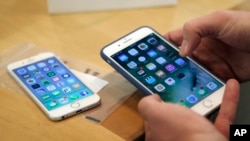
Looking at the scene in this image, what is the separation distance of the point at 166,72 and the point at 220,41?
0.47 feet

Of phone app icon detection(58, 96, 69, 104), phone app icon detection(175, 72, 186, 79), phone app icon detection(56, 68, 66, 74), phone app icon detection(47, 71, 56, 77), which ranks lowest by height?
phone app icon detection(175, 72, 186, 79)

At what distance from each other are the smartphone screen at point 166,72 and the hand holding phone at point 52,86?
0.25 ft

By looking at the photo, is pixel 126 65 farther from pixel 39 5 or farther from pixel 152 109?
pixel 39 5

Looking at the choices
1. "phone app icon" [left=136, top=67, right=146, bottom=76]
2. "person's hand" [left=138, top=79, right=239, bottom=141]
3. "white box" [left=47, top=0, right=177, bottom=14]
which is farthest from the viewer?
"white box" [left=47, top=0, right=177, bottom=14]

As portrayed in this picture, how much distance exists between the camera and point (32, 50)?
2.31ft

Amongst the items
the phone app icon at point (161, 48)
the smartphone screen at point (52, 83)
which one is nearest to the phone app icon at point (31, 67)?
the smartphone screen at point (52, 83)

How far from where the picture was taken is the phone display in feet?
2.00

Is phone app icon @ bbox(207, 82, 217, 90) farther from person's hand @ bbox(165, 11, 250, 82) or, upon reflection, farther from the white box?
the white box

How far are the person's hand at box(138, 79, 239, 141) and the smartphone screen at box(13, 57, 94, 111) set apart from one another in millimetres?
106

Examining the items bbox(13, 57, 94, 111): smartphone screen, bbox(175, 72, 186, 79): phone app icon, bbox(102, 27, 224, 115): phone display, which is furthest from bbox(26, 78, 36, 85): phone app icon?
bbox(175, 72, 186, 79): phone app icon

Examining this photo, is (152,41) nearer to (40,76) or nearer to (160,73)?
(160,73)

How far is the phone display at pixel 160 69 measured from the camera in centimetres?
61

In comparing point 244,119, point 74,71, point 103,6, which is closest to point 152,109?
point 74,71

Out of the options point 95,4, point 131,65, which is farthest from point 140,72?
point 95,4
